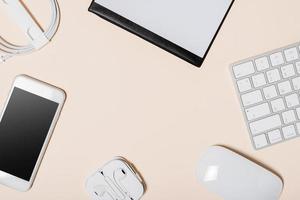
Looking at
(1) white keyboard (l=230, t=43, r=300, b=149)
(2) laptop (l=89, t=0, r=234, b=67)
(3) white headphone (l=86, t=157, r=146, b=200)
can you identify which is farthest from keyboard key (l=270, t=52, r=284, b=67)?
(3) white headphone (l=86, t=157, r=146, b=200)

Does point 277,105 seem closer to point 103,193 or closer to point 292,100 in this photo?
point 292,100

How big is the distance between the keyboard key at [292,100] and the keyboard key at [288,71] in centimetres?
3

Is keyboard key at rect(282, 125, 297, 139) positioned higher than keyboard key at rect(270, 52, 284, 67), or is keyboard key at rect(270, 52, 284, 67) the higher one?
keyboard key at rect(270, 52, 284, 67)

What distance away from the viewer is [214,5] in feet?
2.14

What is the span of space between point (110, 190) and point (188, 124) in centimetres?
17

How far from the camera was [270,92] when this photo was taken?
67cm

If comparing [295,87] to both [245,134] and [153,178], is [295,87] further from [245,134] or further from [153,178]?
[153,178]

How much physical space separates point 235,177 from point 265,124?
100mm

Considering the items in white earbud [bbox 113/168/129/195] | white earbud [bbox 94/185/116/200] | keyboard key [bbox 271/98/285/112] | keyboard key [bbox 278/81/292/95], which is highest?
keyboard key [bbox 278/81/292/95]

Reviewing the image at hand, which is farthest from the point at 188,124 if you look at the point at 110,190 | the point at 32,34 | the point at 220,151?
the point at 32,34

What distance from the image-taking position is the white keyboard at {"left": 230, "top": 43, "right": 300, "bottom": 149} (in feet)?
2.18

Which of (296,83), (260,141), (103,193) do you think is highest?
(296,83)

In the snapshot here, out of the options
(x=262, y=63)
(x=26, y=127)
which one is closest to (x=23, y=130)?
(x=26, y=127)

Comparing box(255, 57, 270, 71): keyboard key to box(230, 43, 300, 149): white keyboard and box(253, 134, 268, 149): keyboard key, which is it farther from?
box(253, 134, 268, 149): keyboard key
